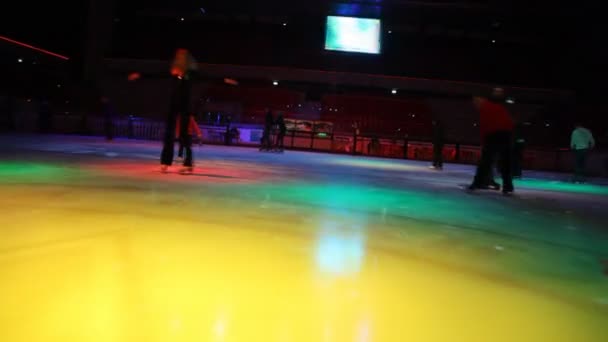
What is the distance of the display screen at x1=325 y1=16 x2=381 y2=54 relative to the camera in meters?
20.6

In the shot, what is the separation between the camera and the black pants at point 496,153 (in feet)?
23.9

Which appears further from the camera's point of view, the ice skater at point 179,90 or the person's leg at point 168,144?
the person's leg at point 168,144

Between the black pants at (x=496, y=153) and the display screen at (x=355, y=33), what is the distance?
45.9 feet

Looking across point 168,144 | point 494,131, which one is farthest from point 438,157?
point 168,144

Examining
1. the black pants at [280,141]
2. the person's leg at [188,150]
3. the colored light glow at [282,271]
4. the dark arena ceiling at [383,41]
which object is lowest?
the colored light glow at [282,271]

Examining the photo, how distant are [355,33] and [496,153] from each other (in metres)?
14.4

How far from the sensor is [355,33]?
2070 centimetres

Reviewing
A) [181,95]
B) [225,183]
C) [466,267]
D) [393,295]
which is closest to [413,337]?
[393,295]

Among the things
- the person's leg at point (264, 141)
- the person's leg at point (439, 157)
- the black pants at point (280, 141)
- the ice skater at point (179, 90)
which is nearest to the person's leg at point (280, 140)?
the black pants at point (280, 141)

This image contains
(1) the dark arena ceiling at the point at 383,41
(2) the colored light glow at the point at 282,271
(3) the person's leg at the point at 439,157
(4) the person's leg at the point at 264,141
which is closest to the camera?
(2) the colored light glow at the point at 282,271

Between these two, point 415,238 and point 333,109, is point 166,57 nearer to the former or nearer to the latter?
point 333,109

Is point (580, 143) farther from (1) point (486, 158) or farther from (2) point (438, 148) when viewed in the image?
(1) point (486, 158)

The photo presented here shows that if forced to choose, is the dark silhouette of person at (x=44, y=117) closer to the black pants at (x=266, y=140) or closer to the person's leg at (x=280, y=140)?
the black pants at (x=266, y=140)

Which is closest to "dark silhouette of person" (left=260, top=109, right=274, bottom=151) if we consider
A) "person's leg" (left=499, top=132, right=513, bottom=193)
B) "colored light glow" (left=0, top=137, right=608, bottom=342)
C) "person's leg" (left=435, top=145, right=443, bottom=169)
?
"person's leg" (left=435, top=145, right=443, bottom=169)
